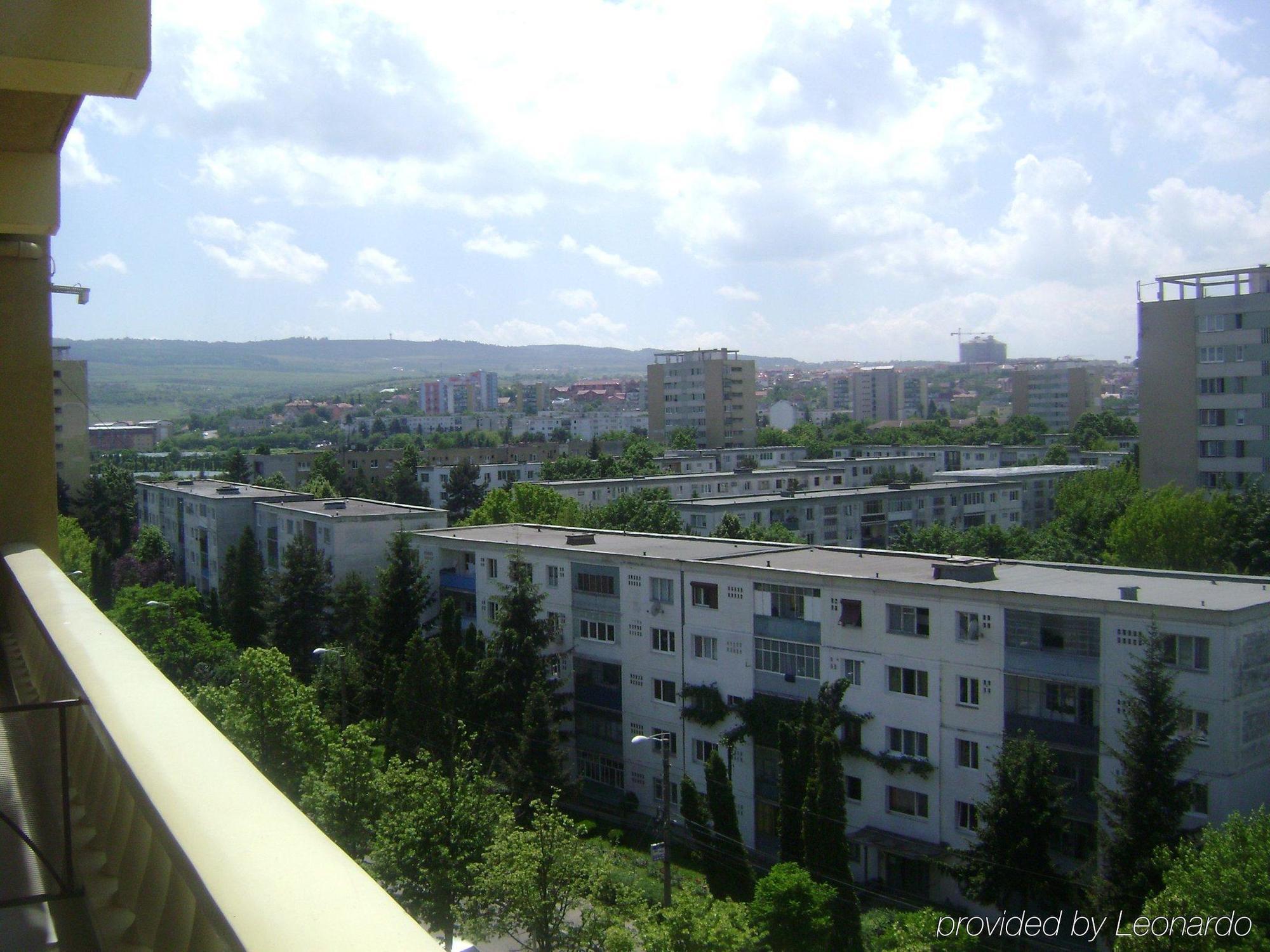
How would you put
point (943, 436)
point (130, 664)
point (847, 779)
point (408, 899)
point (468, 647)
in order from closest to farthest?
1. point (130, 664)
2. point (408, 899)
3. point (847, 779)
4. point (468, 647)
5. point (943, 436)

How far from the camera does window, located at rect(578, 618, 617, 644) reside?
63.0ft

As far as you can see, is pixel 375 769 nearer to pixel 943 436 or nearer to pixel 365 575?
pixel 365 575

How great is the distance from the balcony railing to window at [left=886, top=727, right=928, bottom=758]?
43.2 feet

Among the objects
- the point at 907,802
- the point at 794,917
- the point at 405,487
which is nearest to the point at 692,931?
the point at 794,917

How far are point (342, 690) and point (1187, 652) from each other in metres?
12.1

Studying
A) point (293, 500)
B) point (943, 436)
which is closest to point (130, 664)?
point (293, 500)

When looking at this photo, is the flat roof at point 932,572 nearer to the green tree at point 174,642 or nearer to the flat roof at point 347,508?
the flat roof at point 347,508

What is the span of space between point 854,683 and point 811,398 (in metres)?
176

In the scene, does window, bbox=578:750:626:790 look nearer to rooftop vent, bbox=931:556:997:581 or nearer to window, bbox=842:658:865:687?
window, bbox=842:658:865:687

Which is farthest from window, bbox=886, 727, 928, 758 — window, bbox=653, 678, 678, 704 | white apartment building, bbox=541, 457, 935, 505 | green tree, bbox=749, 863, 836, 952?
white apartment building, bbox=541, 457, 935, 505

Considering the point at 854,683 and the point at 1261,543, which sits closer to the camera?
the point at 854,683

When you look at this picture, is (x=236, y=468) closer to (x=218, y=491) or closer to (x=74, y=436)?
(x=74, y=436)

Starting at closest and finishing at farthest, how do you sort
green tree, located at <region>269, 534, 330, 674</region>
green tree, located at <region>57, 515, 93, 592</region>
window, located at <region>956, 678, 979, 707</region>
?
window, located at <region>956, 678, 979, 707</region> < green tree, located at <region>269, 534, 330, 674</region> < green tree, located at <region>57, 515, 93, 592</region>

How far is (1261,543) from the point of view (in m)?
25.6
